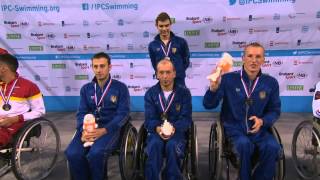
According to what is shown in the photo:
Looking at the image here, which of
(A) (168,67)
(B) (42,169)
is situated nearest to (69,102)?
(B) (42,169)

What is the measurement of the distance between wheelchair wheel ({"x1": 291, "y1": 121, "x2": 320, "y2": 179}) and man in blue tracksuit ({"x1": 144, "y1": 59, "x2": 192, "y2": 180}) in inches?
34.9

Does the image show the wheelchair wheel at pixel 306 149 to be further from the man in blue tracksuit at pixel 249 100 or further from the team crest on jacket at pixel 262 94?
the team crest on jacket at pixel 262 94

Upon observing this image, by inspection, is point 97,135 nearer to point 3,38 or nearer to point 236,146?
point 236,146

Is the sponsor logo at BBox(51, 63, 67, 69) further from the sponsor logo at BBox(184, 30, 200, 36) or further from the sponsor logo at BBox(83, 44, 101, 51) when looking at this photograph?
the sponsor logo at BBox(184, 30, 200, 36)

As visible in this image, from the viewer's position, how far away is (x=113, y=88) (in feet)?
9.31

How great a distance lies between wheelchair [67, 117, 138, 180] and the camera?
8.29 ft

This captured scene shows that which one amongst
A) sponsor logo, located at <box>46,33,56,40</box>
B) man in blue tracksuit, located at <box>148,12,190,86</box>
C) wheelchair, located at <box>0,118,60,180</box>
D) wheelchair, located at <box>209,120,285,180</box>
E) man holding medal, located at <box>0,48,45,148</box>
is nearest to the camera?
wheelchair, located at <box>209,120,285,180</box>

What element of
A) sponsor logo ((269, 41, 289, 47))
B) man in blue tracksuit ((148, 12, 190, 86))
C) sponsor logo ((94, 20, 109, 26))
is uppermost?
sponsor logo ((94, 20, 109, 26))

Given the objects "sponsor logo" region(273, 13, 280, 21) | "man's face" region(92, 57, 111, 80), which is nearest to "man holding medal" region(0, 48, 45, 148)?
"man's face" region(92, 57, 111, 80)

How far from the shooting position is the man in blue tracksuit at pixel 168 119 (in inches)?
96.3

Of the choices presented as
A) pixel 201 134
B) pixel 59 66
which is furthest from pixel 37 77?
pixel 201 134

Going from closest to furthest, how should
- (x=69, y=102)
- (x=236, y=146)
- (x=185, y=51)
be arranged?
(x=236, y=146) < (x=185, y=51) < (x=69, y=102)

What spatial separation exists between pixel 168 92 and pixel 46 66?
9.55 feet

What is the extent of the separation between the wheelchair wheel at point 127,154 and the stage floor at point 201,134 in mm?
439
